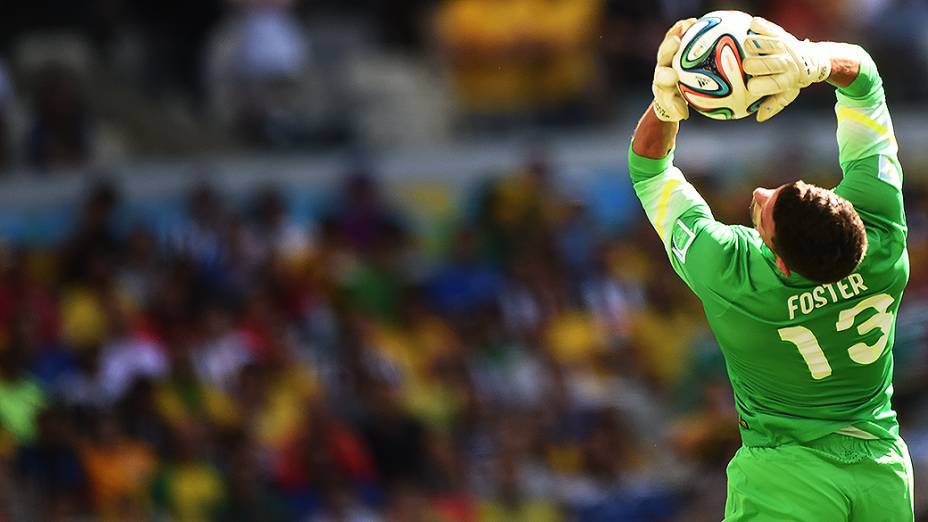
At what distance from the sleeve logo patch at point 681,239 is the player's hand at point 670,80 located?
32 centimetres

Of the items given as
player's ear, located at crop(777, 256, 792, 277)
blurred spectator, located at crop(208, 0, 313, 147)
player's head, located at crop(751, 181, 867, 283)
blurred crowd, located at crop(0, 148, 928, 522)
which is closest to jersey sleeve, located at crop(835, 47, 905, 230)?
player's head, located at crop(751, 181, 867, 283)

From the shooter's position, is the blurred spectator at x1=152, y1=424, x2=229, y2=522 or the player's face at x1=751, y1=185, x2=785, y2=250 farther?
the blurred spectator at x1=152, y1=424, x2=229, y2=522

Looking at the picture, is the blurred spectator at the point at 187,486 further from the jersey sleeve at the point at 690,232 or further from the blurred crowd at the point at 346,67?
the jersey sleeve at the point at 690,232

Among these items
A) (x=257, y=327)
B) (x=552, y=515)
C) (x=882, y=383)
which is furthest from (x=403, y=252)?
(x=882, y=383)

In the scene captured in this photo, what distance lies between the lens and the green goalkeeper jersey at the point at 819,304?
173 inches

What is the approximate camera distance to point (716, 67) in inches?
170

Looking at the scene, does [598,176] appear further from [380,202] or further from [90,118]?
[90,118]

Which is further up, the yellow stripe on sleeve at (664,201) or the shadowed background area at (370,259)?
the yellow stripe on sleeve at (664,201)

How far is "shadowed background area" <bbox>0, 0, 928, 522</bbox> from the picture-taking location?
31.1 ft

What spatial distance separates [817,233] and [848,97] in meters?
0.55

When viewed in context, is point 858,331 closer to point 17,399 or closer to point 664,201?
point 664,201

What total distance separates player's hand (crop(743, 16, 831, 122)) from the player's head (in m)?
0.25

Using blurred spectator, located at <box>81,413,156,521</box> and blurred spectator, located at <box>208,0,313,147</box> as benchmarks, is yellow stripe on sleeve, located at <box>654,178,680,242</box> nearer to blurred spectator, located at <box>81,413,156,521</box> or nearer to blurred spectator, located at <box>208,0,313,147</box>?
blurred spectator, located at <box>81,413,156,521</box>

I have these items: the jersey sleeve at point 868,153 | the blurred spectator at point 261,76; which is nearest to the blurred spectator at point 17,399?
the blurred spectator at point 261,76
